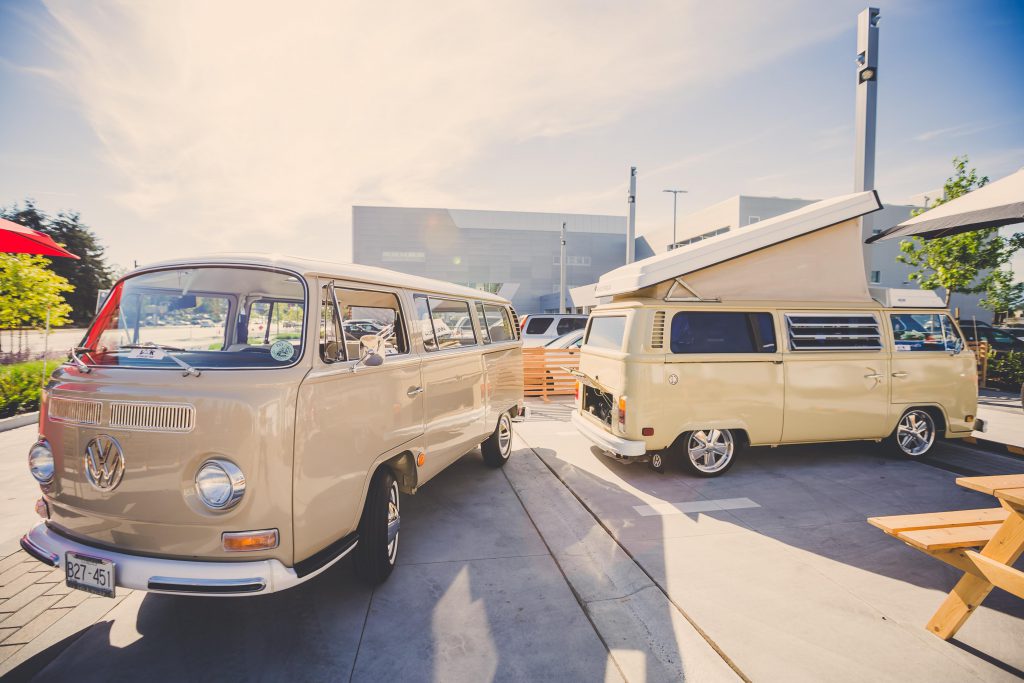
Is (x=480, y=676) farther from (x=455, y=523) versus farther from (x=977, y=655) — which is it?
(x=977, y=655)

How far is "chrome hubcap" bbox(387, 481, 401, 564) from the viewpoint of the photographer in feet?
10.7

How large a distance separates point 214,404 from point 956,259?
17.9 m

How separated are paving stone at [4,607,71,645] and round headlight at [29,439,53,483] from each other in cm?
91

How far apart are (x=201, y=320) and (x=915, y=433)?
7751 mm

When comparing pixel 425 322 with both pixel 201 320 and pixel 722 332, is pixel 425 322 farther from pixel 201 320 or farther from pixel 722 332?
pixel 722 332

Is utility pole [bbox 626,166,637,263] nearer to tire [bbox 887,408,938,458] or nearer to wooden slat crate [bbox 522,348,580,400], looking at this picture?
wooden slat crate [bbox 522,348,580,400]

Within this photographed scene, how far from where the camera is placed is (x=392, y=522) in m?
3.35

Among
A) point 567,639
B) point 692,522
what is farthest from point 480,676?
point 692,522

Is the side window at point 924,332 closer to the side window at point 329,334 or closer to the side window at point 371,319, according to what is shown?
the side window at point 371,319

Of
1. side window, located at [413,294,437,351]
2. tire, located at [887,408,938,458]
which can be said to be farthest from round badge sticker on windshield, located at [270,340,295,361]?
tire, located at [887,408,938,458]

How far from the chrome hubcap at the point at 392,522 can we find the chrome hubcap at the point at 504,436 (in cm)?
240

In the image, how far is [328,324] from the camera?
280 cm

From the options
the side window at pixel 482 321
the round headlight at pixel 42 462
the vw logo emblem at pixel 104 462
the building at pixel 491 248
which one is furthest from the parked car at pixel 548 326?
the building at pixel 491 248

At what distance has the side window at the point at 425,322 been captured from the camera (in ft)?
12.9
